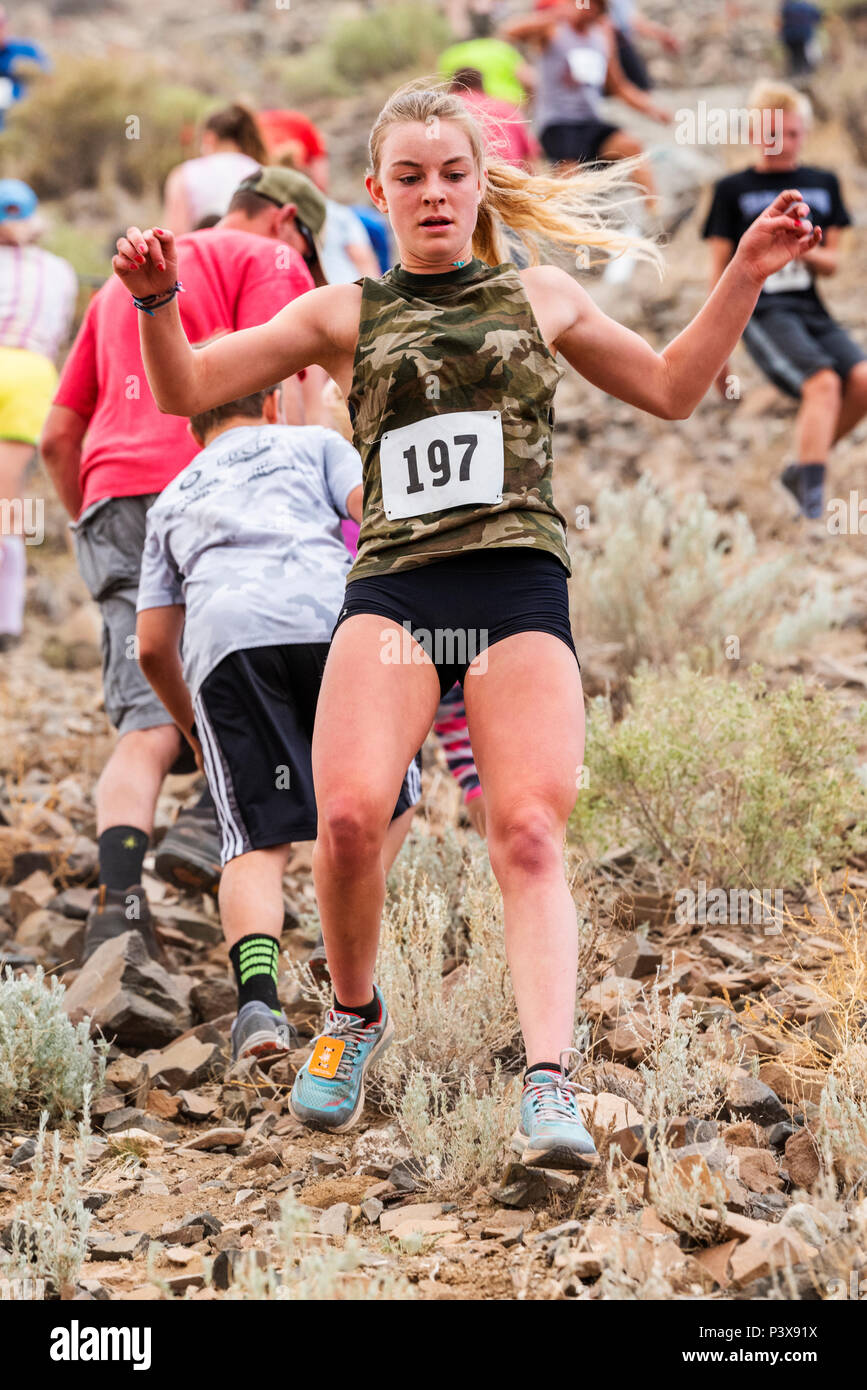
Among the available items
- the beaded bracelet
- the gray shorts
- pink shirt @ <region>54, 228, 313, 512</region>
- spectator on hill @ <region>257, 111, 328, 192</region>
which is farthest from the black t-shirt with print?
the beaded bracelet

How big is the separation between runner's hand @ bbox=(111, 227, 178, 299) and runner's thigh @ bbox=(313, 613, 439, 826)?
67cm

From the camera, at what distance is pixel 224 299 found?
4.45m

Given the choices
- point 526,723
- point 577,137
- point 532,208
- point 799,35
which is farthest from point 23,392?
point 799,35

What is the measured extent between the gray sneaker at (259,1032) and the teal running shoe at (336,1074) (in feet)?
1.66

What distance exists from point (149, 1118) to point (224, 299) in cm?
228

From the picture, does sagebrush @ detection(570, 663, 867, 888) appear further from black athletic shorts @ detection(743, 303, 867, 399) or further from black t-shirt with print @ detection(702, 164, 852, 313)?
black t-shirt with print @ detection(702, 164, 852, 313)

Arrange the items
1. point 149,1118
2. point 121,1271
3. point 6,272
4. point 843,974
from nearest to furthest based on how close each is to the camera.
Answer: point 121,1271 → point 843,974 → point 149,1118 → point 6,272

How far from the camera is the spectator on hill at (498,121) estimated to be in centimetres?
317

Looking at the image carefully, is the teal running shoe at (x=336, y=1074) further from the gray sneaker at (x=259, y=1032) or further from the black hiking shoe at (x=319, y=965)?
the black hiking shoe at (x=319, y=965)

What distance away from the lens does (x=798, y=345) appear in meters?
7.42

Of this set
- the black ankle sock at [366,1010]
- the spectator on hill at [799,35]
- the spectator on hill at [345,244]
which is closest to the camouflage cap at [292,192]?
the spectator on hill at [345,244]

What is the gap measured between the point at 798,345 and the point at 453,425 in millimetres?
5080
